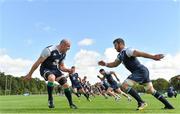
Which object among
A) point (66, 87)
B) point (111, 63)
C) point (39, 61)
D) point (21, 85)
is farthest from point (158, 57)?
point (21, 85)

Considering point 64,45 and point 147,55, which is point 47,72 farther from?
point 147,55

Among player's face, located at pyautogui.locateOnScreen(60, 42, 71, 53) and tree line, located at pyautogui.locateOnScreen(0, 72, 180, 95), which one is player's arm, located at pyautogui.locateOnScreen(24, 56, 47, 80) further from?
tree line, located at pyautogui.locateOnScreen(0, 72, 180, 95)

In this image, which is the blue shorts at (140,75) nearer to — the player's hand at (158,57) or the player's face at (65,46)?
the player's hand at (158,57)

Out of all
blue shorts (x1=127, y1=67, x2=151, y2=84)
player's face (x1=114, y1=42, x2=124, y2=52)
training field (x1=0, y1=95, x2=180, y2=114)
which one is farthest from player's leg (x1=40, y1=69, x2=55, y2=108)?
blue shorts (x1=127, y1=67, x2=151, y2=84)

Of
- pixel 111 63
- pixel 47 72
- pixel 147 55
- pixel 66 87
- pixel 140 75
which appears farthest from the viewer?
pixel 66 87

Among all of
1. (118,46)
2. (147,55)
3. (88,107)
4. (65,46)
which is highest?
(65,46)

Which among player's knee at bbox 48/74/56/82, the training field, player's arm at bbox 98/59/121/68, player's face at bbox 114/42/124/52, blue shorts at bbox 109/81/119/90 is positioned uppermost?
blue shorts at bbox 109/81/119/90

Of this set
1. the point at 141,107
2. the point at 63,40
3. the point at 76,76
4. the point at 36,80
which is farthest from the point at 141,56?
the point at 36,80

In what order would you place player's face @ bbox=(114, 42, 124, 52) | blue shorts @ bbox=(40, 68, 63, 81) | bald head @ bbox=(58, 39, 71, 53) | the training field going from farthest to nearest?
blue shorts @ bbox=(40, 68, 63, 81) → bald head @ bbox=(58, 39, 71, 53) → player's face @ bbox=(114, 42, 124, 52) → the training field

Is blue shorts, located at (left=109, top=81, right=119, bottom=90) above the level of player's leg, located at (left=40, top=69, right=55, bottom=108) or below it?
above

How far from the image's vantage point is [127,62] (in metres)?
12.6

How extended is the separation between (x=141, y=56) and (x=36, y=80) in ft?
573

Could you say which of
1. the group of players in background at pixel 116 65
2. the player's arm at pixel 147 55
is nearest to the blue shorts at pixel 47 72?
the group of players in background at pixel 116 65

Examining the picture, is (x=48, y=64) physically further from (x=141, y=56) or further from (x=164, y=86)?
(x=164, y=86)
